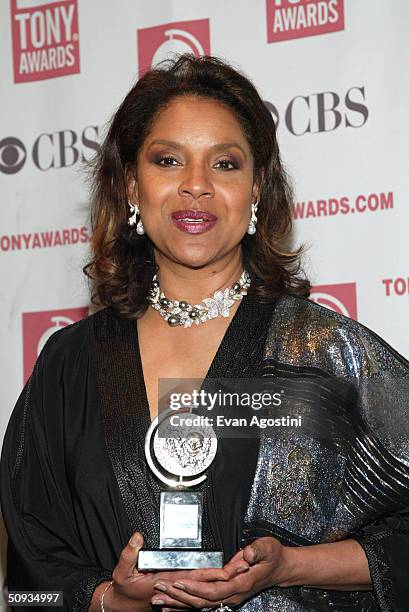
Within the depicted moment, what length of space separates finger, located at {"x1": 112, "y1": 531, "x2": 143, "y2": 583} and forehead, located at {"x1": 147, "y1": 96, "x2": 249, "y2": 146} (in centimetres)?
85

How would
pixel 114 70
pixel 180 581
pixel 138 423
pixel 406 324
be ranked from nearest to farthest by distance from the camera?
pixel 180 581 < pixel 138 423 < pixel 406 324 < pixel 114 70

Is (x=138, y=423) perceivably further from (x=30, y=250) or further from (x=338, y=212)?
(x=30, y=250)

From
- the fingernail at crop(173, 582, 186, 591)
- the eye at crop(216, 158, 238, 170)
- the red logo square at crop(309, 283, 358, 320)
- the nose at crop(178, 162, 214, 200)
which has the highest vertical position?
the eye at crop(216, 158, 238, 170)

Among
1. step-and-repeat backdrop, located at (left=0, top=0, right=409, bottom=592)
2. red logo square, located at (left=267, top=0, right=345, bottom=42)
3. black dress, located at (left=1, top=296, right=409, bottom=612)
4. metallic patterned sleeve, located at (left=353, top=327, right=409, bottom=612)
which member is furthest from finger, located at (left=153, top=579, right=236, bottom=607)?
red logo square, located at (left=267, top=0, right=345, bottom=42)

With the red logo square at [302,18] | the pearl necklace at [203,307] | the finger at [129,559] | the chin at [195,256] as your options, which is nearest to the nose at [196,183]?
the chin at [195,256]

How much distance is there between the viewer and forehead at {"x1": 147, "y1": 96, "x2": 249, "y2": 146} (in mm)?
2195

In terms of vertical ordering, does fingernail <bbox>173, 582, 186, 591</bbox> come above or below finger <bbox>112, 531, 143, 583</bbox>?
below

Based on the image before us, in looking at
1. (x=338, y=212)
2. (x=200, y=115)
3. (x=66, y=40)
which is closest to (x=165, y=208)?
(x=200, y=115)

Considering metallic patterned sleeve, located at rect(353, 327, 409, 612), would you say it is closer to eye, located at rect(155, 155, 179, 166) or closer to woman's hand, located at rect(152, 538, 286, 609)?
woman's hand, located at rect(152, 538, 286, 609)

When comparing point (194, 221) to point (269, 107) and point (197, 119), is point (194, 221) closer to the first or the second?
point (197, 119)

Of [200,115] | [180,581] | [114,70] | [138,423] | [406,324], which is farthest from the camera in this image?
[114,70]

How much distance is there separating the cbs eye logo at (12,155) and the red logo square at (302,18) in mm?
797

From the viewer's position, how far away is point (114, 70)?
→ 9.98 ft

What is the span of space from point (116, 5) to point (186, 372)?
1.35m
